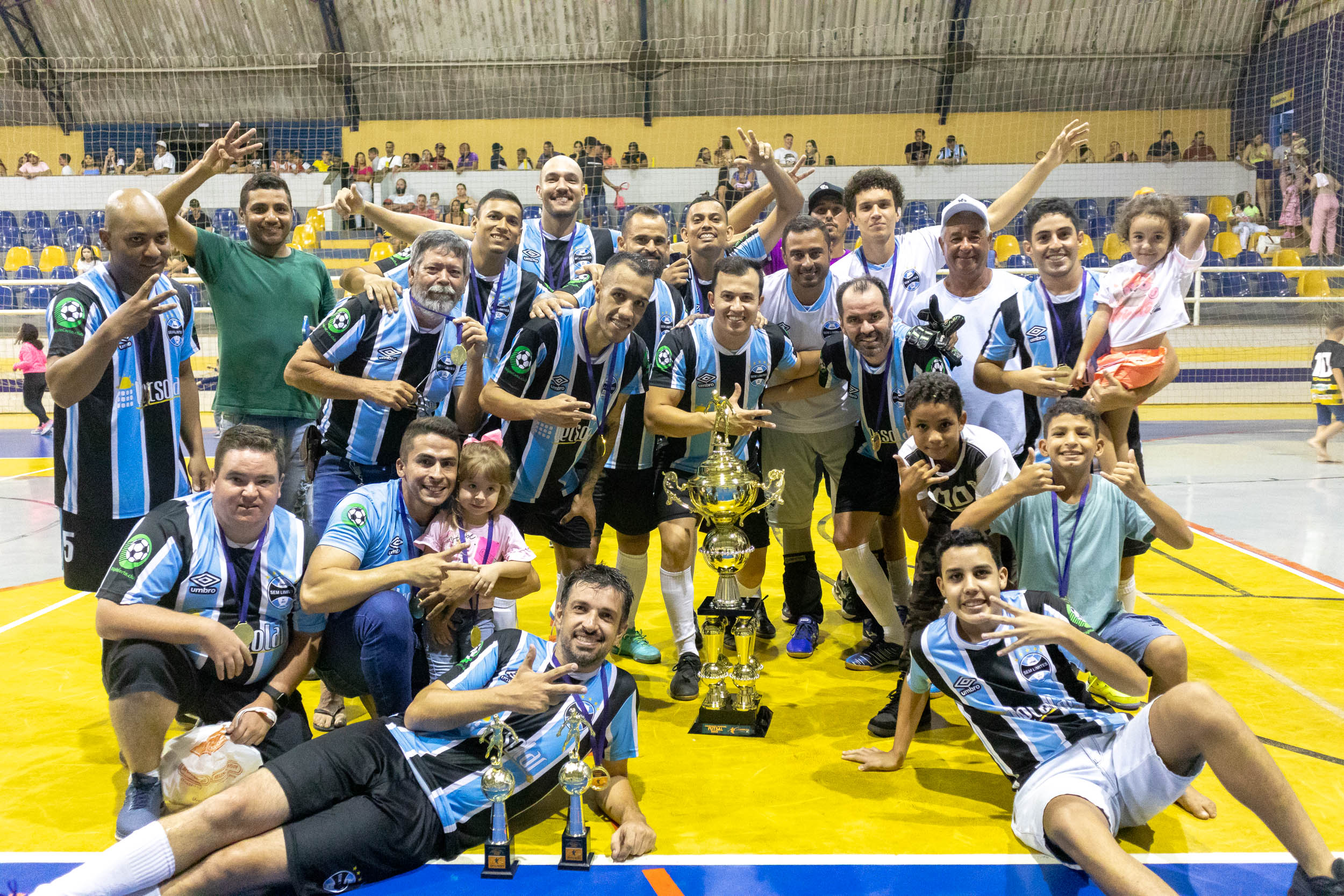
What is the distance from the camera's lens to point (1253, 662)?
4.94 metres

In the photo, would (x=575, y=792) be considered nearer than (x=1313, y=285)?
Yes

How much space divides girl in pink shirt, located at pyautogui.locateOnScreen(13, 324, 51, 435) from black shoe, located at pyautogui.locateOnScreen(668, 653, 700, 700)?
11390 mm

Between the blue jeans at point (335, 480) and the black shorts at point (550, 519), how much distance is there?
2.11 feet

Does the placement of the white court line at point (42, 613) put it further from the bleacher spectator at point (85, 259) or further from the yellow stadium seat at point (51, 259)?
the yellow stadium seat at point (51, 259)

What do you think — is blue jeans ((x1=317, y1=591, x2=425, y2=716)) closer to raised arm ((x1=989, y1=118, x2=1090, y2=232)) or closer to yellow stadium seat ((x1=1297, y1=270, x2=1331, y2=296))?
raised arm ((x1=989, y1=118, x2=1090, y2=232))

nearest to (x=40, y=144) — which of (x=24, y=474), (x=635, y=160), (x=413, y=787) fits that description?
(x=635, y=160)

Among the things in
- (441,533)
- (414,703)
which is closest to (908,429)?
(441,533)

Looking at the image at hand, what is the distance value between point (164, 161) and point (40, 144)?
14.1 feet

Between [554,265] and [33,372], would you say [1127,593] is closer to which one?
[554,265]

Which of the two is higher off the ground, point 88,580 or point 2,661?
point 88,580

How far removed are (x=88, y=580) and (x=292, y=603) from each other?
119 centimetres

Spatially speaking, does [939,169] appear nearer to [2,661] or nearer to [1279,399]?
[1279,399]

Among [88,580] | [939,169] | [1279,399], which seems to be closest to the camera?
[88,580]

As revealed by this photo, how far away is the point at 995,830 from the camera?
3438mm
